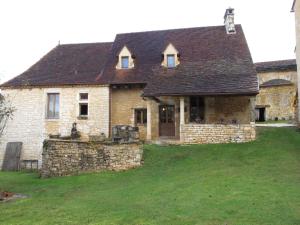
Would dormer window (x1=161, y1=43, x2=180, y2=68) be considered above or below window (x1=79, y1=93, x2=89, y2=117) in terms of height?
above

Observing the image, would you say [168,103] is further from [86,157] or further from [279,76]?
[279,76]

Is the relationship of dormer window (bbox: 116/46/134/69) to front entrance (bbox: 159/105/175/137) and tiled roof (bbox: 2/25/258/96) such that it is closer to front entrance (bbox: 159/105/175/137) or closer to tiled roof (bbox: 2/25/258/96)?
tiled roof (bbox: 2/25/258/96)

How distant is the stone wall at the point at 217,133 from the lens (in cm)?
1820

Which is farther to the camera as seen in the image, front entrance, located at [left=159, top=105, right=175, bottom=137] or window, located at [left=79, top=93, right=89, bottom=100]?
window, located at [left=79, top=93, right=89, bottom=100]

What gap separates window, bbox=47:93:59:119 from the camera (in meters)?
23.7

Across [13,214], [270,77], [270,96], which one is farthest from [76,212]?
[270,77]

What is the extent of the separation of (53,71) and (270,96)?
20.6 meters

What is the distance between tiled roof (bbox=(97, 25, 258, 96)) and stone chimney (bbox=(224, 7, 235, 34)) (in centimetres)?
37

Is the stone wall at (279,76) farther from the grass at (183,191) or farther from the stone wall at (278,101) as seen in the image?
the grass at (183,191)

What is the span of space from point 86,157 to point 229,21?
14.1m

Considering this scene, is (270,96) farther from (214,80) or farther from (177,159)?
(177,159)

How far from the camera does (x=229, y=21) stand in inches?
963

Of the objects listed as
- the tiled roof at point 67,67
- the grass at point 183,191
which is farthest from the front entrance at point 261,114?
the tiled roof at point 67,67

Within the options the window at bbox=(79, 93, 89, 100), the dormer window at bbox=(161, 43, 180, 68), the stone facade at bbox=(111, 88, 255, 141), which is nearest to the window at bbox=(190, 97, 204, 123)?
the stone facade at bbox=(111, 88, 255, 141)
